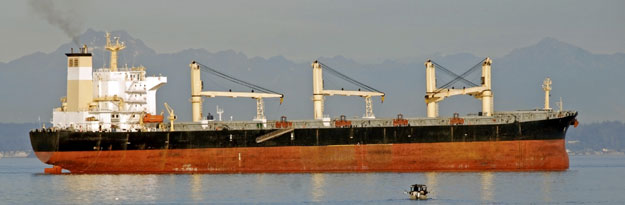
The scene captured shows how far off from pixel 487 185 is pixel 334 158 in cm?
1184

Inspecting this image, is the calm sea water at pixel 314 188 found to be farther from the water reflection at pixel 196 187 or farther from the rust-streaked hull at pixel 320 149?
the rust-streaked hull at pixel 320 149

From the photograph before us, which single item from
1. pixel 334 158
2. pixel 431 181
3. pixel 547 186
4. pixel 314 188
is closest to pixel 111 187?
pixel 314 188

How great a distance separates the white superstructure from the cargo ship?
0.21 ft

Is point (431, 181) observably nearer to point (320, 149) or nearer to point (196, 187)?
point (320, 149)

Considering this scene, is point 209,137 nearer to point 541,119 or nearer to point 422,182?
point 422,182

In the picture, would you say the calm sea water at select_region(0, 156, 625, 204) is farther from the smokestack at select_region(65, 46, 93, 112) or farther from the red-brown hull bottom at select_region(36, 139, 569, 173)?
the smokestack at select_region(65, 46, 93, 112)

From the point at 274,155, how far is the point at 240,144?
7.16 ft

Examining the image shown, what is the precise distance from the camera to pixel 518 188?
173ft

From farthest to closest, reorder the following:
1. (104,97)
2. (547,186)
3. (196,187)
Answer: (104,97)
(196,187)
(547,186)

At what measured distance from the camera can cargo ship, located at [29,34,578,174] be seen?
62.2 metres

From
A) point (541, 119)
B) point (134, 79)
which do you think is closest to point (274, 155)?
point (134, 79)

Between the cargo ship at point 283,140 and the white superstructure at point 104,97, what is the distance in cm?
6

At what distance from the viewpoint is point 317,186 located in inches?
2152

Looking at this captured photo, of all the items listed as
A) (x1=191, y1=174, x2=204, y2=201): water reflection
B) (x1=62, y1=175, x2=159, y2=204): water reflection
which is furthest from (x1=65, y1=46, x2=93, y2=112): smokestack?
(x1=191, y1=174, x2=204, y2=201): water reflection
